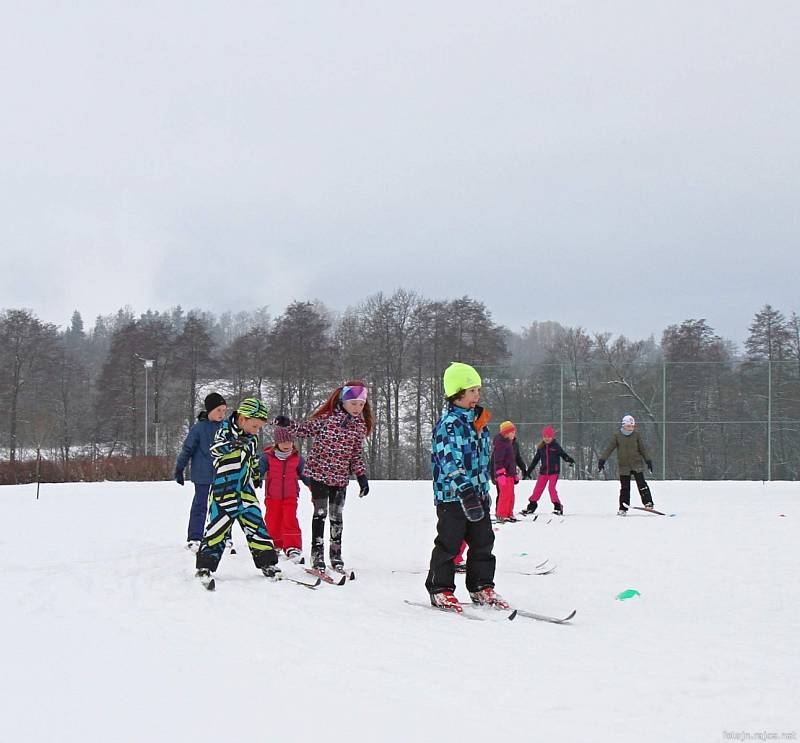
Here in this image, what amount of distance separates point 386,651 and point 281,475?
402cm

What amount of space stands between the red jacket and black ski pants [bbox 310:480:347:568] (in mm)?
973

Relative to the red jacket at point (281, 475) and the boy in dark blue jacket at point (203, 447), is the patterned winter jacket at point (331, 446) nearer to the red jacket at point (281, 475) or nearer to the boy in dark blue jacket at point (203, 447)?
the red jacket at point (281, 475)

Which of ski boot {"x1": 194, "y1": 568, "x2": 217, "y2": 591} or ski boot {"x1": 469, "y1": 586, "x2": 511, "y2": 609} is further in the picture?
ski boot {"x1": 194, "y1": 568, "x2": 217, "y2": 591}

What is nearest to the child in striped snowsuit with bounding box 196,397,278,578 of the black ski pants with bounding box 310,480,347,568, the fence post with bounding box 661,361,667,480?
the black ski pants with bounding box 310,480,347,568

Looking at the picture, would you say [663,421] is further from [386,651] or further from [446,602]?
[386,651]

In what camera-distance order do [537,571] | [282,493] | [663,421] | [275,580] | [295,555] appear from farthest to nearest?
[663,421] → [282,493] → [537,571] → [295,555] → [275,580]

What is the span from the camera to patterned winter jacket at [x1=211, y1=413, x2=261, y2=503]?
6785 millimetres

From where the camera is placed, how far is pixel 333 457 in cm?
728

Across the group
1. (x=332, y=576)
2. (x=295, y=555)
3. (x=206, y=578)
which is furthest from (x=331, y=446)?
(x=206, y=578)

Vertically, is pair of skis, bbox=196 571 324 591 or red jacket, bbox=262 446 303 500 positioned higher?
red jacket, bbox=262 446 303 500

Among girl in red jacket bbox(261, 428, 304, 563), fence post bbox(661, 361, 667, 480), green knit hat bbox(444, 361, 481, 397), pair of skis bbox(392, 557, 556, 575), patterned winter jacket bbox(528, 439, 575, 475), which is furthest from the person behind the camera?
fence post bbox(661, 361, 667, 480)

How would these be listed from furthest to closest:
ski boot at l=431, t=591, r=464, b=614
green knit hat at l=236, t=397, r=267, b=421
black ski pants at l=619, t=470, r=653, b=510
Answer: black ski pants at l=619, t=470, r=653, b=510, green knit hat at l=236, t=397, r=267, b=421, ski boot at l=431, t=591, r=464, b=614

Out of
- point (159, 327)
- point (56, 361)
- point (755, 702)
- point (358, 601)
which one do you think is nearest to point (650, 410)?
point (358, 601)

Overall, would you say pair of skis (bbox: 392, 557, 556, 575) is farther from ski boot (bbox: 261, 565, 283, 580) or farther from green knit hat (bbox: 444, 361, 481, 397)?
green knit hat (bbox: 444, 361, 481, 397)
